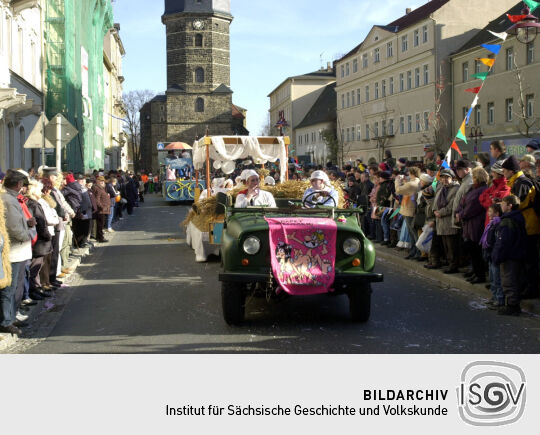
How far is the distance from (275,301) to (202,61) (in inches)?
3438

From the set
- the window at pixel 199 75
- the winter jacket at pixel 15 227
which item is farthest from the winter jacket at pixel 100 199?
the window at pixel 199 75

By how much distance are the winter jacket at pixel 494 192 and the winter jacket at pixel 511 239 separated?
30.3 inches

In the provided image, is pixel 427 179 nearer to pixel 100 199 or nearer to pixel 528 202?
pixel 528 202

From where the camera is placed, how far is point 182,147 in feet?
166

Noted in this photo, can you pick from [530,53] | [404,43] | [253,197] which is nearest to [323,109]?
[404,43]

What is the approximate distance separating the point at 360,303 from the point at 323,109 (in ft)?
290

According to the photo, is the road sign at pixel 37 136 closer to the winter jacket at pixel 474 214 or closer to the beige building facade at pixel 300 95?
the winter jacket at pixel 474 214

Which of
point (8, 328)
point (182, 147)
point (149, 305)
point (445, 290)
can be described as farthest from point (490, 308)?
point (182, 147)

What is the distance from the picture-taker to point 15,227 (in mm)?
7930

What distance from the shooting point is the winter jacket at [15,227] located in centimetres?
789

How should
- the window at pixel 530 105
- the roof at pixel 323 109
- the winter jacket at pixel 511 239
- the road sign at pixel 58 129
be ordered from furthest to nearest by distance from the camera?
1. the roof at pixel 323 109
2. the window at pixel 530 105
3. the road sign at pixel 58 129
4. the winter jacket at pixel 511 239

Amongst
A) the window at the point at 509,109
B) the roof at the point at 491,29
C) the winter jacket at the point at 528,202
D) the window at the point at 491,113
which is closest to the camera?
the winter jacket at the point at 528,202

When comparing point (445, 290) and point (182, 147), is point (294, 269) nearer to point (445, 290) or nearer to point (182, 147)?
point (445, 290)

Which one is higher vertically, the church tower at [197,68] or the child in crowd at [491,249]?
the church tower at [197,68]
